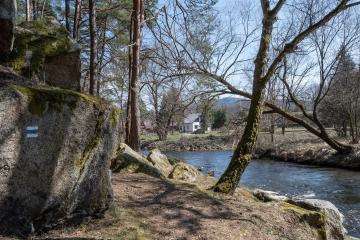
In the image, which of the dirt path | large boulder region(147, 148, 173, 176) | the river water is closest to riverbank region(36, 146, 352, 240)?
the dirt path

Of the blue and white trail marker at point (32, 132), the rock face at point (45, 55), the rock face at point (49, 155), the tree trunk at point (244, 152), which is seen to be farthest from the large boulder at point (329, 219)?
the blue and white trail marker at point (32, 132)

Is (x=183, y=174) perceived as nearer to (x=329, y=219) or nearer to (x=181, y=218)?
(x=329, y=219)

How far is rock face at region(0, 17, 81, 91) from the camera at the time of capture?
5.71 metres

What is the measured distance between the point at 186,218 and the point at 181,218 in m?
0.08

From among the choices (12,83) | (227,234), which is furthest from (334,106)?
(12,83)

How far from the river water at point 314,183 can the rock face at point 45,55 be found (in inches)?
300

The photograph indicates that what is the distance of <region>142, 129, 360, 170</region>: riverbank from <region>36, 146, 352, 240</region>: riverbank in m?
8.89

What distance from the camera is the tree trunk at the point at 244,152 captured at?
8594mm

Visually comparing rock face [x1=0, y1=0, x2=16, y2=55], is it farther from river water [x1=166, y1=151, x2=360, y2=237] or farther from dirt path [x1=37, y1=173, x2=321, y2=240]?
river water [x1=166, y1=151, x2=360, y2=237]

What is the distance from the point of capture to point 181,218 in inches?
243

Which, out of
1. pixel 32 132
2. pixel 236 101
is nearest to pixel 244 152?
pixel 32 132

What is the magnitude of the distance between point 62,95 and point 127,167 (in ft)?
16.7

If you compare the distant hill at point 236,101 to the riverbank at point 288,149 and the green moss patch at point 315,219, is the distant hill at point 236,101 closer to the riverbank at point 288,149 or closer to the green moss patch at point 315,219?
the riverbank at point 288,149

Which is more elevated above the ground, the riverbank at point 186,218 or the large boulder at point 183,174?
the large boulder at point 183,174
